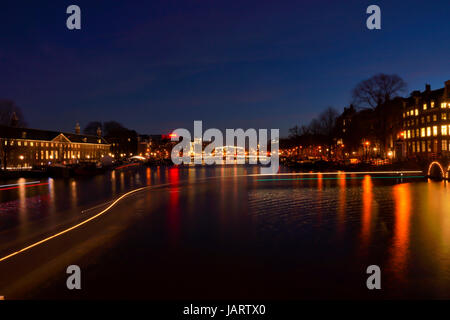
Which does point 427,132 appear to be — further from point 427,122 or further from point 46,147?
point 46,147

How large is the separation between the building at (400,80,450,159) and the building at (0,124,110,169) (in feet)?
261

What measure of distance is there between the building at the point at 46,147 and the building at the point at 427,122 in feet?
261

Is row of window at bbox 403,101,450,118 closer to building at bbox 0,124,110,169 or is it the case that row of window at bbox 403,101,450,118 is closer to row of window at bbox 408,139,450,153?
row of window at bbox 408,139,450,153

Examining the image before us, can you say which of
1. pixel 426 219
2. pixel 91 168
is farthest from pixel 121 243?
pixel 91 168

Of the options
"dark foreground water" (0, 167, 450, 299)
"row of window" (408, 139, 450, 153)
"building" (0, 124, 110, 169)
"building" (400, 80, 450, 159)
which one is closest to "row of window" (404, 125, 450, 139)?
"building" (400, 80, 450, 159)

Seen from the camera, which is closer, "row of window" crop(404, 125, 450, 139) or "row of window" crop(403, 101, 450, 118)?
"row of window" crop(404, 125, 450, 139)

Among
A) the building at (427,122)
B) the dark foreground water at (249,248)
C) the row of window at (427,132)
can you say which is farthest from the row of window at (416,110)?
the dark foreground water at (249,248)

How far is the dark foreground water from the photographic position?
7281 mm

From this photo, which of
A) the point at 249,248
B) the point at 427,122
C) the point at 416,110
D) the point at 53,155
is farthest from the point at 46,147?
the point at 249,248

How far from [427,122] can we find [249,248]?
70.7 m

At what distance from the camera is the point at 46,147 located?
330 feet

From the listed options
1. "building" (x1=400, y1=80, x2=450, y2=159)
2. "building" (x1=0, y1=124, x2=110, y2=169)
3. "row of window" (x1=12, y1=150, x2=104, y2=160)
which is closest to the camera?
"building" (x1=400, y1=80, x2=450, y2=159)
